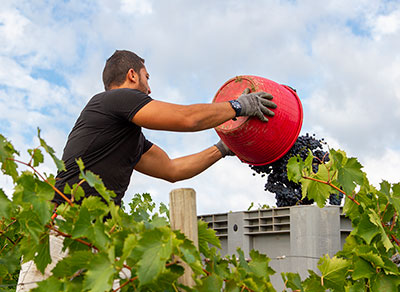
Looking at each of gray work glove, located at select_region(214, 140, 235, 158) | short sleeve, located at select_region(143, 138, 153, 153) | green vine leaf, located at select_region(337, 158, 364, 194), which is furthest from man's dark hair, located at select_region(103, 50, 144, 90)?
green vine leaf, located at select_region(337, 158, 364, 194)

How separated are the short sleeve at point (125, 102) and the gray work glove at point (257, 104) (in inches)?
27.5

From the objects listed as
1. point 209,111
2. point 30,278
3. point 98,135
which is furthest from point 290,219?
point 30,278

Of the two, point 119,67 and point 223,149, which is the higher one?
point 119,67

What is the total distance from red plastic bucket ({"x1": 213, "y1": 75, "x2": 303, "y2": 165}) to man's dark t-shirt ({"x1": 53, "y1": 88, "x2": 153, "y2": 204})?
80 cm

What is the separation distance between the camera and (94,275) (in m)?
1.40

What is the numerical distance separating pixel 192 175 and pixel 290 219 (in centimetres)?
93

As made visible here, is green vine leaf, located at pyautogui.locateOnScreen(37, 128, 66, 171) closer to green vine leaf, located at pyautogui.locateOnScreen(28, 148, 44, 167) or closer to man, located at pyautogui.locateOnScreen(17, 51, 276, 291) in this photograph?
green vine leaf, located at pyautogui.locateOnScreen(28, 148, 44, 167)

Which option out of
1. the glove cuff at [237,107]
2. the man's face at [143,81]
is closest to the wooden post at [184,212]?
the glove cuff at [237,107]

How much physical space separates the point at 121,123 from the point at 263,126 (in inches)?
39.5

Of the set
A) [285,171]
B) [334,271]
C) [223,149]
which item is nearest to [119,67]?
[223,149]

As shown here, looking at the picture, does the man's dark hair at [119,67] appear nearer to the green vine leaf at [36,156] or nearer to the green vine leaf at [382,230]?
the green vine leaf at [36,156]

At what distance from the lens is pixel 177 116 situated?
8.38ft

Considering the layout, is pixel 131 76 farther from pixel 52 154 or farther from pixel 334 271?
pixel 334 271

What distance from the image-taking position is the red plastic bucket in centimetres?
321
